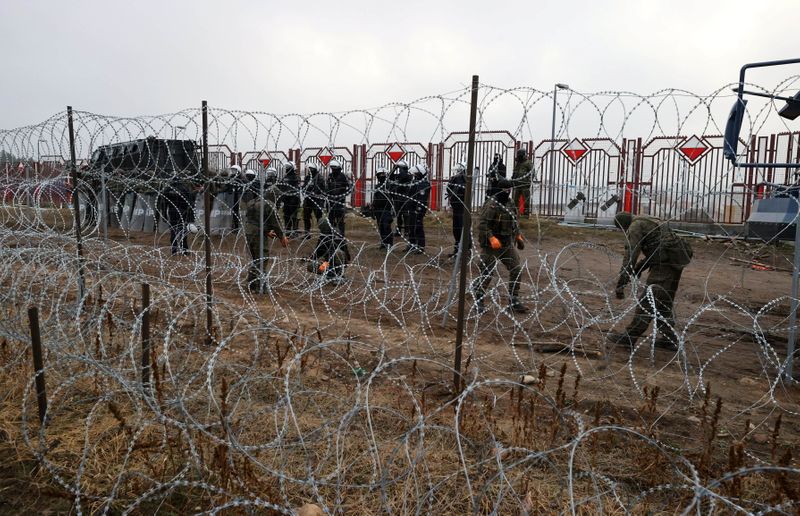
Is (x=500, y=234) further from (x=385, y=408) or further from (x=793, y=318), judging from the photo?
(x=385, y=408)

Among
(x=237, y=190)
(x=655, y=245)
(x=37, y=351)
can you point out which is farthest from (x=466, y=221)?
(x=237, y=190)

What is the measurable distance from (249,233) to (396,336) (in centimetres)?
331

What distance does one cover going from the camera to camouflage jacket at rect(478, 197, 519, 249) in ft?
23.9

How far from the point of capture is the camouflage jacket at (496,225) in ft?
23.9

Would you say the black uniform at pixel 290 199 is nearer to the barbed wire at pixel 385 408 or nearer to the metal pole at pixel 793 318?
the barbed wire at pixel 385 408

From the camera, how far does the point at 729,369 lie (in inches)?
218

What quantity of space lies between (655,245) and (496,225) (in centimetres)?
193

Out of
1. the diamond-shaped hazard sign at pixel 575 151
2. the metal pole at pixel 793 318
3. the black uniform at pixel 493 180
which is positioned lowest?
the metal pole at pixel 793 318

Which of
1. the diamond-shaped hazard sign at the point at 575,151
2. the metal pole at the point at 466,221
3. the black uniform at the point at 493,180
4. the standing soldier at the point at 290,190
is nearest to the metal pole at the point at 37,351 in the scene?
the metal pole at the point at 466,221

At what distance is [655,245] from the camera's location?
600 cm

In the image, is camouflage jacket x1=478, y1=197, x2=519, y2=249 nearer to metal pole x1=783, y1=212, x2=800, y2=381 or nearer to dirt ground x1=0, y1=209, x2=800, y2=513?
dirt ground x1=0, y1=209, x2=800, y2=513

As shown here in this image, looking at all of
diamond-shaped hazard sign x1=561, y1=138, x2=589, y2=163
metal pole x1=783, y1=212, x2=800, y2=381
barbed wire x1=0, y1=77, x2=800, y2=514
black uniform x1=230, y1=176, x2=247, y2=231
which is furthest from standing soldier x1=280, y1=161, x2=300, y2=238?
diamond-shaped hazard sign x1=561, y1=138, x2=589, y2=163

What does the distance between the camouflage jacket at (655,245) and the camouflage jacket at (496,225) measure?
1585 millimetres

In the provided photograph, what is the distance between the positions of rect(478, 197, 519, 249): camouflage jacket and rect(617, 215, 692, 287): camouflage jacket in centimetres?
158
